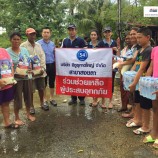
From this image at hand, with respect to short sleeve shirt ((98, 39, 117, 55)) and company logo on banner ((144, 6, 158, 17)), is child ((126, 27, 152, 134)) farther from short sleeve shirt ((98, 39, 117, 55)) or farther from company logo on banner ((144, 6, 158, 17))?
company logo on banner ((144, 6, 158, 17))

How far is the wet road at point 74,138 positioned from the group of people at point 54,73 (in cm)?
24

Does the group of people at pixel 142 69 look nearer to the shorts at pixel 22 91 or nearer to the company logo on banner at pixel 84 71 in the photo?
the company logo on banner at pixel 84 71

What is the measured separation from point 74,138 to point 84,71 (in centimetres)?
188

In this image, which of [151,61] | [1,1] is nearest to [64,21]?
[1,1]

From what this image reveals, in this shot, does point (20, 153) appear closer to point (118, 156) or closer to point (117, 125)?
point (118, 156)

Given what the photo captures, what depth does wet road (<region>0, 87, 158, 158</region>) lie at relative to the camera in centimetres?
386

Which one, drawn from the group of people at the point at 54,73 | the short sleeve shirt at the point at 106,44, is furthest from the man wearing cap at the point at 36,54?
the short sleeve shirt at the point at 106,44

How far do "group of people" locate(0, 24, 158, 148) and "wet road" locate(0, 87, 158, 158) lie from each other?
0.78 feet

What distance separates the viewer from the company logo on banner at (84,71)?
574cm

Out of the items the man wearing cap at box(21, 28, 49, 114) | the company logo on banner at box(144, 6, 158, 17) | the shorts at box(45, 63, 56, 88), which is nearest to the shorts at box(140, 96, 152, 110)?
the man wearing cap at box(21, 28, 49, 114)

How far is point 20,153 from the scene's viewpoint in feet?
12.8

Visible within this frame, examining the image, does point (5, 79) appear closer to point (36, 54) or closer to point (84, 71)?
point (36, 54)

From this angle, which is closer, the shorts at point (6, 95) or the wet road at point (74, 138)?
the wet road at point (74, 138)

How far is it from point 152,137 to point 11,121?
2.77m
